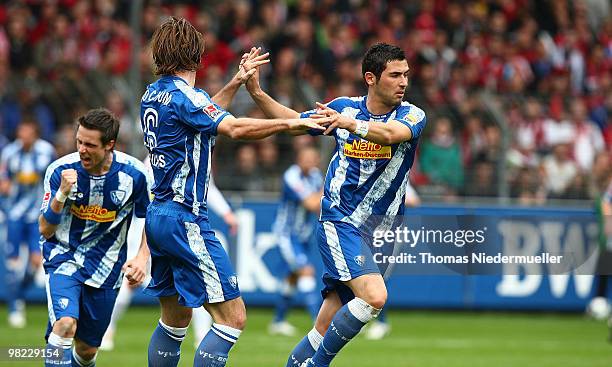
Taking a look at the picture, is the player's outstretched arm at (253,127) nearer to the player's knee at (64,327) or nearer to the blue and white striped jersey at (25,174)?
the player's knee at (64,327)

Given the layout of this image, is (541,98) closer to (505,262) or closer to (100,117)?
(505,262)

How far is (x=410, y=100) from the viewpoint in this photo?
53.7 feet

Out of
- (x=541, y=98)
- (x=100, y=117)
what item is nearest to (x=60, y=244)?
(x=100, y=117)

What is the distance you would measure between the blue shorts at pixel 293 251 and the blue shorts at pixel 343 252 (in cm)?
625

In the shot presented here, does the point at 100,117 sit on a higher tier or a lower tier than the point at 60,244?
higher

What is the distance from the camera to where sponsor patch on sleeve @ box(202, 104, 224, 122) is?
6820mm

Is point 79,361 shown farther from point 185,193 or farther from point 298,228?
point 298,228

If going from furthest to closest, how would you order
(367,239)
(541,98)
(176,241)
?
(541,98), (367,239), (176,241)

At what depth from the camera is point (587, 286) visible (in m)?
16.7

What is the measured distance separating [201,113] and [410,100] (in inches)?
386

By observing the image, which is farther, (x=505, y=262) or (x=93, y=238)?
(x=505, y=262)

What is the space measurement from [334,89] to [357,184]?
946 cm

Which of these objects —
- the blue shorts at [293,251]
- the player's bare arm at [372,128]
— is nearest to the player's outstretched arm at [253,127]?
the player's bare arm at [372,128]

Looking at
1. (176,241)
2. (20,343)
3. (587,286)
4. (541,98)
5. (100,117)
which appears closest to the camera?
(176,241)
